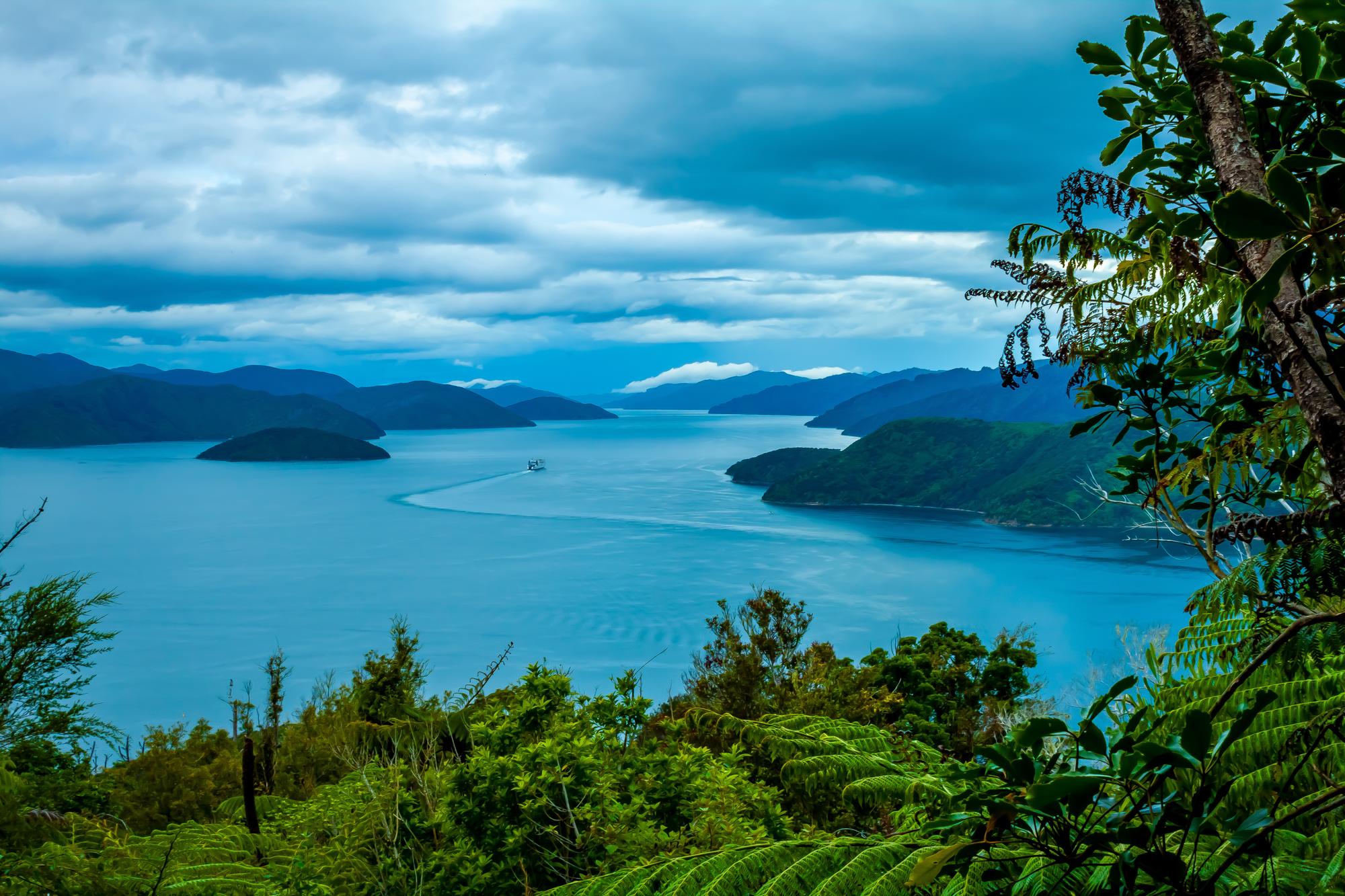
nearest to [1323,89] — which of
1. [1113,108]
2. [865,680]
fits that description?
[1113,108]

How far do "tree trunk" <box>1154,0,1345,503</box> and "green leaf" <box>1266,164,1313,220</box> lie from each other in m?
0.23

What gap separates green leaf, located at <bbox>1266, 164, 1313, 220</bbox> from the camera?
654 millimetres

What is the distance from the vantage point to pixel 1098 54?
154cm

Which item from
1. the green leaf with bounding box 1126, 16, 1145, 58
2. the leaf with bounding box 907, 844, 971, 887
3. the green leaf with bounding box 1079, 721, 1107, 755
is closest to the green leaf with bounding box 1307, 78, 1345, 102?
the green leaf with bounding box 1126, 16, 1145, 58

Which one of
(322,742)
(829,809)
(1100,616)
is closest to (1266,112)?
(829,809)

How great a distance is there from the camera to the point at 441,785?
2475 mm

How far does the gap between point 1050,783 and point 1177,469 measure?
3.90 feet

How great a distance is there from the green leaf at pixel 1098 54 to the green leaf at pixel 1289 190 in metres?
0.99

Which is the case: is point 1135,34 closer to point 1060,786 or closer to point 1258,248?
point 1258,248

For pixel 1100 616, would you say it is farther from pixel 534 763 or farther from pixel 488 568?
pixel 534 763

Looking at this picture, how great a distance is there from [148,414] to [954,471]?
157 metres

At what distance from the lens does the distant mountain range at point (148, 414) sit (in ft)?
490

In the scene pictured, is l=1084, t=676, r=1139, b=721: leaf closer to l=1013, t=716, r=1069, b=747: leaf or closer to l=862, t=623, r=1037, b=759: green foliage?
l=1013, t=716, r=1069, b=747: leaf

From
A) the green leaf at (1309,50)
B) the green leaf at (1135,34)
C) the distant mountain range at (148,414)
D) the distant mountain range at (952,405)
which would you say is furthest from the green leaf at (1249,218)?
the distant mountain range at (148,414)
